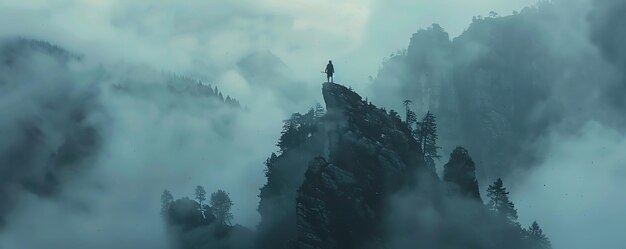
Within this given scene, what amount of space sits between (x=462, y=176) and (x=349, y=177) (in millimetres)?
23996

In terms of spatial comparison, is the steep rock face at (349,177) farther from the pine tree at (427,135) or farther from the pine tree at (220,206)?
the pine tree at (220,206)

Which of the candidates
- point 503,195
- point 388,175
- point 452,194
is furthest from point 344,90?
point 503,195

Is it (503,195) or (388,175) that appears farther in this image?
(503,195)

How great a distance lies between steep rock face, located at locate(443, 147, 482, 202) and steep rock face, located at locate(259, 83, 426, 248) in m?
6.80

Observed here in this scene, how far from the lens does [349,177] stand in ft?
451

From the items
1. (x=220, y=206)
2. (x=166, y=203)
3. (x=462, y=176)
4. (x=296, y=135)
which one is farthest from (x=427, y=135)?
(x=166, y=203)

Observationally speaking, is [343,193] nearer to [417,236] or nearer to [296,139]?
[417,236]

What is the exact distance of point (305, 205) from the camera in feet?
445

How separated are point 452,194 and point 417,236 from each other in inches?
447

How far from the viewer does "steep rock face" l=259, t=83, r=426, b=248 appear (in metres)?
135

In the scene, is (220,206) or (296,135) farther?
(220,206)

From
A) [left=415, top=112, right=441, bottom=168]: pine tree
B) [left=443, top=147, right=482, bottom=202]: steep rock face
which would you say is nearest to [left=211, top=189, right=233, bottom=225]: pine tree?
[left=415, top=112, right=441, bottom=168]: pine tree

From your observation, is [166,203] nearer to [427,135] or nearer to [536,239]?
[427,135]

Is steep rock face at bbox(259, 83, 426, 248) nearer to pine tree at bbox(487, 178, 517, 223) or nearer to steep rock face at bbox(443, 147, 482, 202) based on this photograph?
steep rock face at bbox(443, 147, 482, 202)
